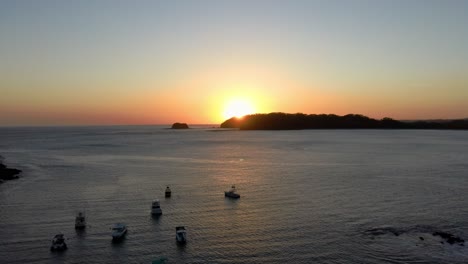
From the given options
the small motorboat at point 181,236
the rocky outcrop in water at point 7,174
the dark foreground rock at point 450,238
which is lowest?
the dark foreground rock at point 450,238

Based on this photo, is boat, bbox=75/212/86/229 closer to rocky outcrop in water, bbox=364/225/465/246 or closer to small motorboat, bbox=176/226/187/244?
small motorboat, bbox=176/226/187/244

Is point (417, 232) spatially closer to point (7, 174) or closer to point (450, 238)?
point (450, 238)

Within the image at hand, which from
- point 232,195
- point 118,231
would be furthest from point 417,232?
point 118,231

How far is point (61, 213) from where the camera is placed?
54.6 m

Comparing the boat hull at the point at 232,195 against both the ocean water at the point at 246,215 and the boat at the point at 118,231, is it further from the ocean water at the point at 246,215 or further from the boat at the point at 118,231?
the boat at the point at 118,231

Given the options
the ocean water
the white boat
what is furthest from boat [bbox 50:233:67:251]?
the white boat

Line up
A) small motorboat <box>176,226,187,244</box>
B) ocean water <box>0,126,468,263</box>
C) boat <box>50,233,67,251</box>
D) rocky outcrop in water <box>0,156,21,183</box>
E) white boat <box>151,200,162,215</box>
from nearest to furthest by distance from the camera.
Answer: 1. ocean water <box>0,126,468,263</box>
2. boat <box>50,233,67,251</box>
3. small motorboat <box>176,226,187,244</box>
4. white boat <box>151,200,162,215</box>
5. rocky outcrop in water <box>0,156,21,183</box>

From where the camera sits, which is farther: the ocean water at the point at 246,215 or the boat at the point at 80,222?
the boat at the point at 80,222

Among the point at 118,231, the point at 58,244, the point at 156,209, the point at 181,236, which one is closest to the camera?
the point at 58,244

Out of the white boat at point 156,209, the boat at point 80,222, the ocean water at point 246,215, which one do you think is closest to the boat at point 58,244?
the ocean water at point 246,215

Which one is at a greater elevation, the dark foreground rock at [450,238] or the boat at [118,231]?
the boat at [118,231]

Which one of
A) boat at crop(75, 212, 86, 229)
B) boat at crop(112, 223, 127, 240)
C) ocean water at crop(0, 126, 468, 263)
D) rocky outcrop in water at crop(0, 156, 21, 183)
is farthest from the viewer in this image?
rocky outcrop in water at crop(0, 156, 21, 183)

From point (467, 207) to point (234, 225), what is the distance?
31.8 meters

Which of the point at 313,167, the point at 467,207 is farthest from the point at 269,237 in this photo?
the point at 313,167
